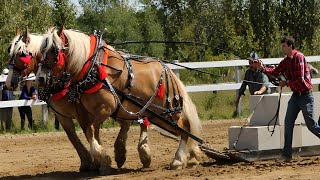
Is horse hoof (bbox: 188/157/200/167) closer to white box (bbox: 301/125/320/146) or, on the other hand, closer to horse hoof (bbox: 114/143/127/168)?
horse hoof (bbox: 114/143/127/168)

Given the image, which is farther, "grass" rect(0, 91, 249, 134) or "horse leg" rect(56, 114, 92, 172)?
"grass" rect(0, 91, 249, 134)

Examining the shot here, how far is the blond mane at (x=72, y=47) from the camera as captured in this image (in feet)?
32.6

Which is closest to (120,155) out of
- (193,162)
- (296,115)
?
(193,162)

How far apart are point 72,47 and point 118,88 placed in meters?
0.88

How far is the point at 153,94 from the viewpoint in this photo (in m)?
10.8

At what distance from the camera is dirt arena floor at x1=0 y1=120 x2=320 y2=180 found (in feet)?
31.8

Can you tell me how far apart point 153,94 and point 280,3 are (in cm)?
3676

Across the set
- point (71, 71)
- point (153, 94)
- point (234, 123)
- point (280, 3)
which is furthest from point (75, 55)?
point (280, 3)

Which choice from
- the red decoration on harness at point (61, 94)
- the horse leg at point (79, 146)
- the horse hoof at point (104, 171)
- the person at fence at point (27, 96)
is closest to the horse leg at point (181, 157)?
the horse hoof at point (104, 171)

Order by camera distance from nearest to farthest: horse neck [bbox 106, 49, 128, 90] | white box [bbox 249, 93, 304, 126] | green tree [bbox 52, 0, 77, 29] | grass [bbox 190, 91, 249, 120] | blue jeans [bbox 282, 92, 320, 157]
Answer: horse neck [bbox 106, 49, 128, 90] → blue jeans [bbox 282, 92, 320, 157] → white box [bbox 249, 93, 304, 126] → grass [bbox 190, 91, 249, 120] → green tree [bbox 52, 0, 77, 29]

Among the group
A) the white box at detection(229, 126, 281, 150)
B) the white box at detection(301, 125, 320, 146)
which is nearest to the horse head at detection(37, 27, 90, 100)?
the white box at detection(229, 126, 281, 150)

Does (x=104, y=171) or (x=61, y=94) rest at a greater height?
(x=61, y=94)

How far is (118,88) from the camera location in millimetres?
10398

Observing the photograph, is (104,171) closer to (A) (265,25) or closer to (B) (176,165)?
(B) (176,165)
